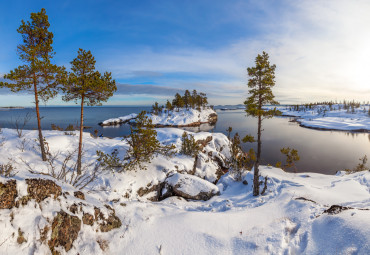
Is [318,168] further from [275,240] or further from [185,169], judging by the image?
[275,240]

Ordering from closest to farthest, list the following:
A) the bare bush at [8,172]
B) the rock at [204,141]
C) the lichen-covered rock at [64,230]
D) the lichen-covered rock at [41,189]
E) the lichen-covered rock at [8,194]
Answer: the lichen-covered rock at [8,194], the lichen-covered rock at [64,230], the lichen-covered rock at [41,189], the bare bush at [8,172], the rock at [204,141]

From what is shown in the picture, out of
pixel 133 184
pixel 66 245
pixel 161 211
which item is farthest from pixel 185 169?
pixel 66 245

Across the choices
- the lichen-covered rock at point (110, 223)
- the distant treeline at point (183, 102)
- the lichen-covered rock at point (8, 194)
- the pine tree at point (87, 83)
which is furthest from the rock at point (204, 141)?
the distant treeline at point (183, 102)

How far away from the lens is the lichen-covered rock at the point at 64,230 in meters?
4.49

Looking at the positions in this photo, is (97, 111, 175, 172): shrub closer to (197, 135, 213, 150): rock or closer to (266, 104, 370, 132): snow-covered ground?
(197, 135, 213, 150): rock

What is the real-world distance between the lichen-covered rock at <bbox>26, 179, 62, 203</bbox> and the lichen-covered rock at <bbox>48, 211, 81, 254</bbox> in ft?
2.16

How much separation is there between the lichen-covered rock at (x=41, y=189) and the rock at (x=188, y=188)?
30.0ft

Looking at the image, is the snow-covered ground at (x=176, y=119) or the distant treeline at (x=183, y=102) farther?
the distant treeline at (x=183, y=102)

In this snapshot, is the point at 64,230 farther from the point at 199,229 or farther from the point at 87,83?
the point at 87,83

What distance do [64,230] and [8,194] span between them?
1655 mm

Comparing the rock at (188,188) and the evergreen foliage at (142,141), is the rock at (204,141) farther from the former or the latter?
the evergreen foliage at (142,141)

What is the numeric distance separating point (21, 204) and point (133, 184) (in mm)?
9260

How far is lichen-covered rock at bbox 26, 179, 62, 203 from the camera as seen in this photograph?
479 centimetres

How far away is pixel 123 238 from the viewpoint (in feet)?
18.3
